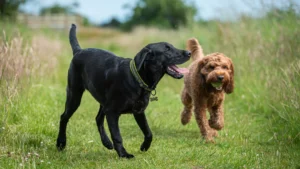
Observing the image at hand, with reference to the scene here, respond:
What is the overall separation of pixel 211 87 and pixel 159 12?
3276 centimetres

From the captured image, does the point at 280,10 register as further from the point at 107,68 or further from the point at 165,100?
the point at 107,68

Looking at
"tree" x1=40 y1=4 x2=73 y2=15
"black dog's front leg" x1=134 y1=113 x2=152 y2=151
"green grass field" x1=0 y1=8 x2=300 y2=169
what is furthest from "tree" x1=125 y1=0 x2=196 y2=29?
"black dog's front leg" x1=134 y1=113 x2=152 y2=151

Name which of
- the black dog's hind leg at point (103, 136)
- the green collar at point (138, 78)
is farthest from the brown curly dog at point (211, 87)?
the green collar at point (138, 78)

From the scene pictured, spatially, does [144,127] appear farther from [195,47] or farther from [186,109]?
[195,47]

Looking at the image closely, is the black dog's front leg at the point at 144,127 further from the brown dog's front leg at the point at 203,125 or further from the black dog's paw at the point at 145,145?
the brown dog's front leg at the point at 203,125

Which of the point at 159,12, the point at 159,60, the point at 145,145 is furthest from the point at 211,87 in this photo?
the point at 159,12

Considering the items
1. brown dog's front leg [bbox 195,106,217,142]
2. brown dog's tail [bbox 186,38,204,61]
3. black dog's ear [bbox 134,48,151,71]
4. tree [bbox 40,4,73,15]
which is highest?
black dog's ear [bbox 134,48,151,71]

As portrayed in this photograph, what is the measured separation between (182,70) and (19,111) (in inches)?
112

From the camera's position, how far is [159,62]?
19.1 ft

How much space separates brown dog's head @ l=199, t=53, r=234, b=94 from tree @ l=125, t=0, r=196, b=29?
26160mm

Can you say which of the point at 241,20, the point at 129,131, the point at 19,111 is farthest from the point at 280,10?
the point at 19,111

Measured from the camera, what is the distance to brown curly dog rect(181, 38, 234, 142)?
7.24m

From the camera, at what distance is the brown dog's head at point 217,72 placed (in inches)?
282

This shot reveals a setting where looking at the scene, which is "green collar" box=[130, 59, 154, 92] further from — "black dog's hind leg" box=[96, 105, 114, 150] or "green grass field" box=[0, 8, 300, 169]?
"black dog's hind leg" box=[96, 105, 114, 150]
